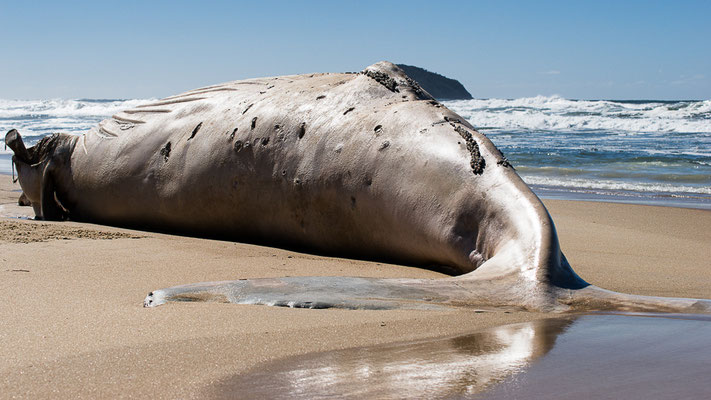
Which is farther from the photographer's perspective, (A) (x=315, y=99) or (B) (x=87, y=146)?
(B) (x=87, y=146)

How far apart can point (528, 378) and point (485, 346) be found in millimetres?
342

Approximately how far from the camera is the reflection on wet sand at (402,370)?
186 centimetres

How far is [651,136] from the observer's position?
2133cm

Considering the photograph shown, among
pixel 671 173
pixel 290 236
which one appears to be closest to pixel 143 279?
pixel 290 236

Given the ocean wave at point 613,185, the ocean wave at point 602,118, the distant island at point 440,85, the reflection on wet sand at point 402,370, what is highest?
the distant island at point 440,85

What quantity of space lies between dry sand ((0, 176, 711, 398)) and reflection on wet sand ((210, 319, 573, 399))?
10cm

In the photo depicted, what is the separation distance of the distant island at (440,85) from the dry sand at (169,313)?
52.7 m

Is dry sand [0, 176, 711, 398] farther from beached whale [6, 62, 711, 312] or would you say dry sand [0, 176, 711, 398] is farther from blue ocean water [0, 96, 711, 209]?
blue ocean water [0, 96, 711, 209]

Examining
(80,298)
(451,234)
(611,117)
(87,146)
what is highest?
(611,117)

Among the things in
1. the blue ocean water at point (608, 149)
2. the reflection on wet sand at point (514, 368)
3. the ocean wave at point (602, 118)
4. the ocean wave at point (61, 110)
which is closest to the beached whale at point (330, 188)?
the reflection on wet sand at point (514, 368)

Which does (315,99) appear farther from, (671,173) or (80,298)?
(671,173)

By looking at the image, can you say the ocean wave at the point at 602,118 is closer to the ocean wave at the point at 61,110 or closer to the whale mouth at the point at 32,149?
the ocean wave at the point at 61,110

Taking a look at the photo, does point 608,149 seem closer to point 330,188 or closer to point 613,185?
point 613,185

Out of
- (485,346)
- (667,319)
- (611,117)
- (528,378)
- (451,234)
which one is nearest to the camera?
(528,378)
